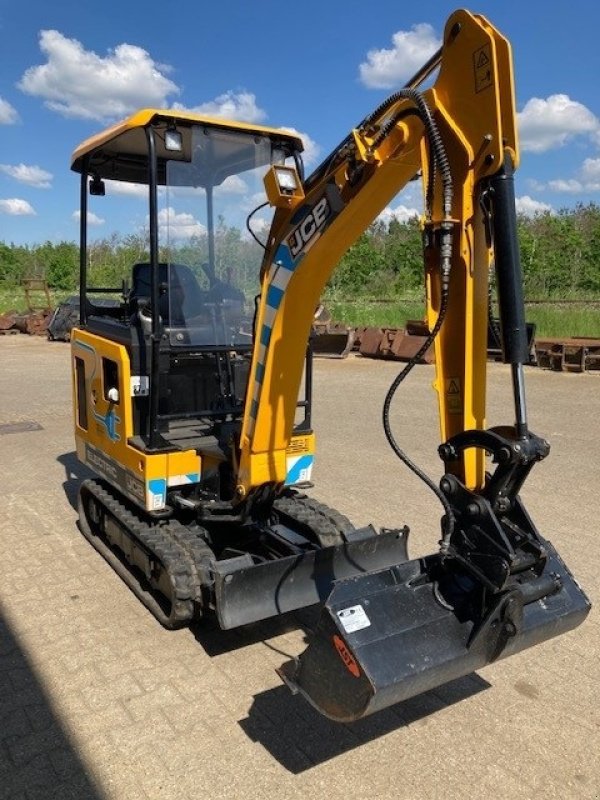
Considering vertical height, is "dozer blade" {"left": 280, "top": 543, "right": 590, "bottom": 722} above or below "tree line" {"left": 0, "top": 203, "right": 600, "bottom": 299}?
below

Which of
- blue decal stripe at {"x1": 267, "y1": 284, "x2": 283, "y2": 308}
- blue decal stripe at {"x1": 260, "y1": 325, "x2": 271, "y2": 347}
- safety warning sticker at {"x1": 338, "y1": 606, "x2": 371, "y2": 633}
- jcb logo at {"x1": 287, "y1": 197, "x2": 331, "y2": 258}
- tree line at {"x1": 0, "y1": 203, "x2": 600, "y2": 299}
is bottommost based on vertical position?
safety warning sticker at {"x1": 338, "y1": 606, "x2": 371, "y2": 633}

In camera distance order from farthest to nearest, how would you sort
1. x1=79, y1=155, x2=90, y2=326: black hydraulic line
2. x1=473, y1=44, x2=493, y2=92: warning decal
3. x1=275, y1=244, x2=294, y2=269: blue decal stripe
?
x1=79, y1=155, x2=90, y2=326: black hydraulic line → x1=275, y1=244, x2=294, y2=269: blue decal stripe → x1=473, y1=44, x2=493, y2=92: warning decal

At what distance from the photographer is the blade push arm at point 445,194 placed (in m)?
2.60

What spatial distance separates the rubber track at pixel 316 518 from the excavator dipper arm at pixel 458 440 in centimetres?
148

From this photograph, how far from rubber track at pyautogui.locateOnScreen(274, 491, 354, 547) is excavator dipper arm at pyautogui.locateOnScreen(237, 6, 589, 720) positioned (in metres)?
1.48

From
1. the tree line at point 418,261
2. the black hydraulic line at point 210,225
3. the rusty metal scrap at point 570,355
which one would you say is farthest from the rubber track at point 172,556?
the tree line at point 418,261

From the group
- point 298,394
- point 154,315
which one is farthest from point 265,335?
point 154,315

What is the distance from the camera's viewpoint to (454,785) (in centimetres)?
274

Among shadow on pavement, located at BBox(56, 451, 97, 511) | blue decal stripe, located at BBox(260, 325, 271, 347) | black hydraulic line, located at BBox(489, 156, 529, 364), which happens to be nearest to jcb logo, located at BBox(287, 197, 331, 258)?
blue decal stripe, located at BBox(260, 325, 271, 347)

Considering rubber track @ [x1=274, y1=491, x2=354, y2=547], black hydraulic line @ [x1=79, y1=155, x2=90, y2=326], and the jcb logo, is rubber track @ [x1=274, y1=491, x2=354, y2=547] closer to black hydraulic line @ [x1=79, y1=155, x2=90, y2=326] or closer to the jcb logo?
the jcb logo

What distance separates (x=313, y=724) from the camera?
3.12m

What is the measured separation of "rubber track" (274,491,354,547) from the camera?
436 cm

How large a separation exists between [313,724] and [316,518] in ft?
5.26

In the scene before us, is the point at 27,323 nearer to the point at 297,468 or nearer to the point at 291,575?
the point at 297,468
